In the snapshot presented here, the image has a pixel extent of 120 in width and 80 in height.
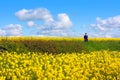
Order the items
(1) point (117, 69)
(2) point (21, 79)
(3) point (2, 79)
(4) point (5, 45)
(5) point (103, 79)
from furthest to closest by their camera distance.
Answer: (4) point (5, 45)
(1) point (117, 69)
(5) point (103, 79)
(2) point (21, 79)
(3) point (2, 79)

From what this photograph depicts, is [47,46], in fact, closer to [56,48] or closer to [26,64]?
[56,48]

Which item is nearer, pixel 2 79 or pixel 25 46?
pixel 2 79

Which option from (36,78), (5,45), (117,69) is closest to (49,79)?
(36,78)

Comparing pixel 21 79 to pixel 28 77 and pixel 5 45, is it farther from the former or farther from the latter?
pixel 5 45

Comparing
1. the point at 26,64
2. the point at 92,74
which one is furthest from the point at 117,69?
the point at 26,64

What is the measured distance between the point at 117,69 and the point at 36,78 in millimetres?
3889

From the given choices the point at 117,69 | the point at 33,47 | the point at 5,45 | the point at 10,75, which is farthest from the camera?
the point at 33,47

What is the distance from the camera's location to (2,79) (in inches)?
376

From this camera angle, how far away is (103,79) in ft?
39.2

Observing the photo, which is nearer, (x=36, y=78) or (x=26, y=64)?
(x=36, y=78)

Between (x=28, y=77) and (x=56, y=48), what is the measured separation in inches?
625

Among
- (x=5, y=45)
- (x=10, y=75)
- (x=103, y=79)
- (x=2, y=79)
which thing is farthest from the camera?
(x=5, y=45)

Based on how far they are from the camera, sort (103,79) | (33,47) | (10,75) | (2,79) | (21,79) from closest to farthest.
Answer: (2,79) < (21,79) < (10,75) < (103,79) < (33,47)

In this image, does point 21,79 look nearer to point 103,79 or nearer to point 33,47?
point 103,79
